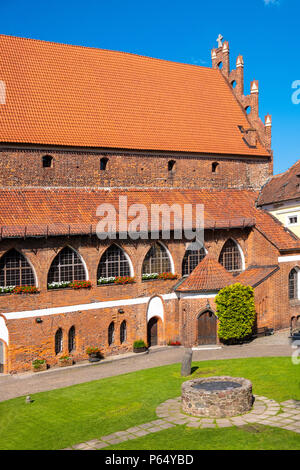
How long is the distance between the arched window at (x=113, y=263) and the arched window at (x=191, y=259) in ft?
12.6

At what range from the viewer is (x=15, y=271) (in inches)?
1057

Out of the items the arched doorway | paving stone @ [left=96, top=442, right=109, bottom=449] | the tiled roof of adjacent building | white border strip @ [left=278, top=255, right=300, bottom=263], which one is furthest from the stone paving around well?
the tiled roof of adjacent building

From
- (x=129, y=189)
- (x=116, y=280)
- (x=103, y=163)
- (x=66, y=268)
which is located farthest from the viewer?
(x=129, y=189)

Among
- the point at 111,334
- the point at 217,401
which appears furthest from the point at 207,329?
the point at 217,401

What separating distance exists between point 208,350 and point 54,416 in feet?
38.6

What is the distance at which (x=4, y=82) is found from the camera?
31484 mm

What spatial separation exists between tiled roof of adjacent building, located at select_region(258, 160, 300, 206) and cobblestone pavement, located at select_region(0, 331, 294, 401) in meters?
8.92

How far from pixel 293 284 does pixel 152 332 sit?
9491mm

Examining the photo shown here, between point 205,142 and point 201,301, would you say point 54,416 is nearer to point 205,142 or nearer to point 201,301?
point 201,301

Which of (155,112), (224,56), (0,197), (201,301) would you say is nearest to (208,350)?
(201,301)

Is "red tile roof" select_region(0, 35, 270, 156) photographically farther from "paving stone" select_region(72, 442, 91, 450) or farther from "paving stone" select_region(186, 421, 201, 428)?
"paving stone" select_region(186, 421, 201, 428)

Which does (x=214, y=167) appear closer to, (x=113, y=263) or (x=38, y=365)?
(x=113, y=263)

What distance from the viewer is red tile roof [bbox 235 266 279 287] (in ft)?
104

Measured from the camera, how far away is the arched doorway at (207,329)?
3023 cm
